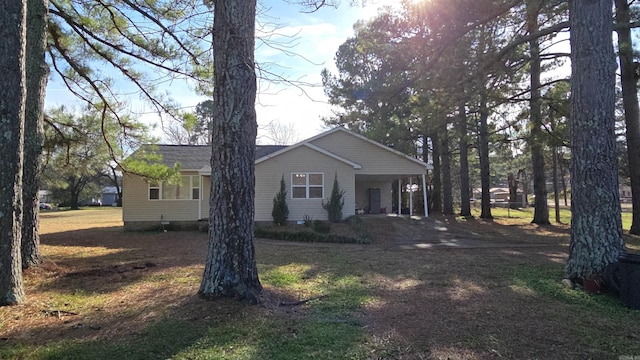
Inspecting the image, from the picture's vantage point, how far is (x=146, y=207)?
18.0 metres

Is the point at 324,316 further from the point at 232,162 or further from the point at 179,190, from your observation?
the point at 179,190

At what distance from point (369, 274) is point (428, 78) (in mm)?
6631

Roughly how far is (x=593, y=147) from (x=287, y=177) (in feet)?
40.8

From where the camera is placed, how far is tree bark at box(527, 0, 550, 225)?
37.5ft

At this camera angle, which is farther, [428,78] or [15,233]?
[428,78]

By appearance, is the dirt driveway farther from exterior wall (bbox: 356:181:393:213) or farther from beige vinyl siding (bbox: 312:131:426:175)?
exterior wall (bbox: 356:181:393:213)

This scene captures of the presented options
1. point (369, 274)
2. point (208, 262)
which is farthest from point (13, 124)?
point (369, 274)

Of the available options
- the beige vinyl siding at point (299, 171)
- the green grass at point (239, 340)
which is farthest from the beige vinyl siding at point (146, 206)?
the green grass at point (239, 340)

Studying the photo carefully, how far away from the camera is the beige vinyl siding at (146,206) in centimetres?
1781

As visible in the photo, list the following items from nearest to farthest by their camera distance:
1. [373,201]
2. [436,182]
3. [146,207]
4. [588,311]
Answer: [588,311]
[146,207]
[373,201]
[436,182]

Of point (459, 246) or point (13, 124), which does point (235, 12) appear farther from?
point (459, 246)

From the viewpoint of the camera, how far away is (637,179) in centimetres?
1450

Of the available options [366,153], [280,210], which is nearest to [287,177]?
[280,210]

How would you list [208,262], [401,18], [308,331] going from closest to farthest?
[308,331] → [208,262] → [401,18]
